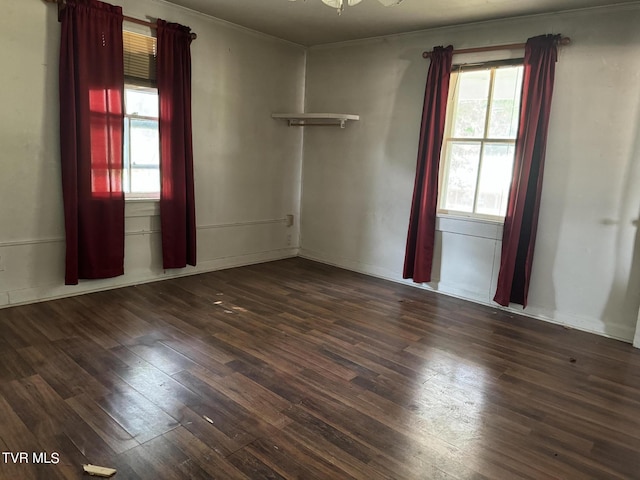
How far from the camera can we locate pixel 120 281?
4367mm

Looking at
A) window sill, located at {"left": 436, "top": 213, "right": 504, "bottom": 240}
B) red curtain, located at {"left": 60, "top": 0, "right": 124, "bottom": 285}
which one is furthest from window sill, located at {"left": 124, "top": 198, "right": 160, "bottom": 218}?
window sill, located at {"left": 436, "top": 213, "right": 504, "bottom": 240}

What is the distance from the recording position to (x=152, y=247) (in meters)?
4.57

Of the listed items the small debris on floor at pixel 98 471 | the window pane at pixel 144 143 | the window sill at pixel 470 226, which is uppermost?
the window pane at pixel 144 143

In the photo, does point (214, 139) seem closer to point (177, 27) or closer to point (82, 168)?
point (177, 27)

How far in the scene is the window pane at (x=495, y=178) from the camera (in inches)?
169

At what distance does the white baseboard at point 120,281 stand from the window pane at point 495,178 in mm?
2801

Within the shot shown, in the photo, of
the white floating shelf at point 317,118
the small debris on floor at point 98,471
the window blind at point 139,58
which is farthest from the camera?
the white floating shelf at point 317,118

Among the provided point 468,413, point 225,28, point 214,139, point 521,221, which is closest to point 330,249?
point 214,139

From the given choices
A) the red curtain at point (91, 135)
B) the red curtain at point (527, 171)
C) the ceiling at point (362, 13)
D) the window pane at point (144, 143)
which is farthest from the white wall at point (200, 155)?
the red curtain at point (527, 171)

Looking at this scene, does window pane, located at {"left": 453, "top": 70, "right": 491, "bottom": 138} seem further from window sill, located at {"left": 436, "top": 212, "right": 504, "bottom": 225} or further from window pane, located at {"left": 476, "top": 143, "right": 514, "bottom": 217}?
window sill, located at {"left": 436, "top": 212, "right": 504, "bottom": 225}

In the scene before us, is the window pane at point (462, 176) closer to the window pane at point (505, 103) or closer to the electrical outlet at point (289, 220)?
the window pane at point (505, 103)

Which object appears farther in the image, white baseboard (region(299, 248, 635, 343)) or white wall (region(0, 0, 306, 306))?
white baseboard (region(299, 248, 635, 343))

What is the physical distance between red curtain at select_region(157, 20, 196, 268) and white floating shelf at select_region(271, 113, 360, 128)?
4.48 ft

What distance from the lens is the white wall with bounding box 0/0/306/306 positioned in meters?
3.58
